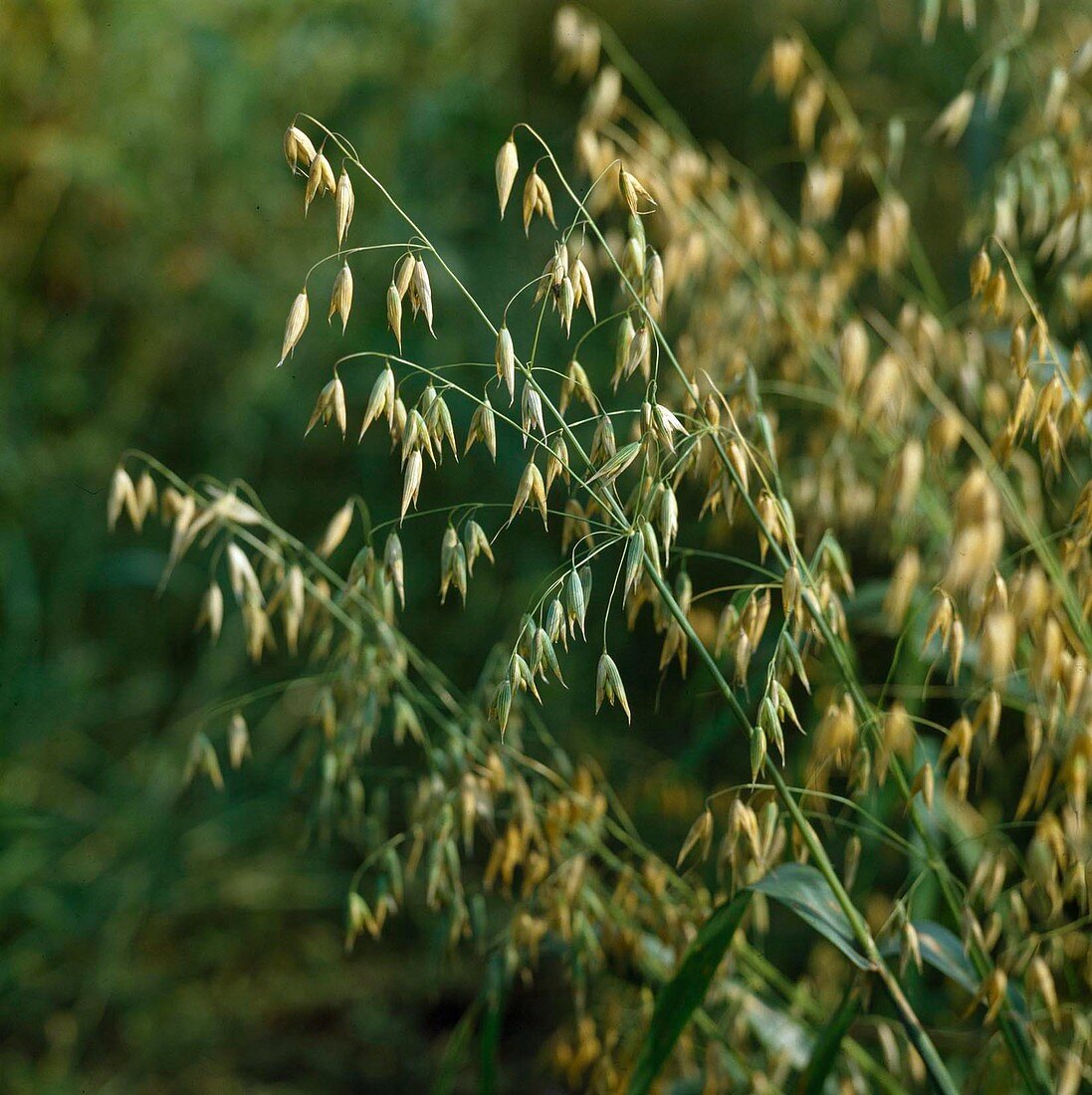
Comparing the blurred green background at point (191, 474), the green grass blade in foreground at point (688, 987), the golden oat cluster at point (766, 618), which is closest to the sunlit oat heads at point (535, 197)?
the golden oat cluster at point (766, 618)

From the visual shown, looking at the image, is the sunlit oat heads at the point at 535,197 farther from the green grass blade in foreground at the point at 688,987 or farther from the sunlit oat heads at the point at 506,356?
the green grass blade in foreground at the point at 688,987

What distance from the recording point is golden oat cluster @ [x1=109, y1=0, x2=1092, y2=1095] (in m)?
0.70

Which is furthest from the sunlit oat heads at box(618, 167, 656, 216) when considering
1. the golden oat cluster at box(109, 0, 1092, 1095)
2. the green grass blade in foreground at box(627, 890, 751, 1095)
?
the green grass blade in foreground at box(627, 890, 751, 1095)

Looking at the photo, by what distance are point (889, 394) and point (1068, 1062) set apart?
557 millimetres

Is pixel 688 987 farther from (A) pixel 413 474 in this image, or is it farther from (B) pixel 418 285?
(B) pixel 418 285

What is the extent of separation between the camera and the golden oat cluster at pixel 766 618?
0.70m

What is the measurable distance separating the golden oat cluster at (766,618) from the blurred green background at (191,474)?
2.31ft

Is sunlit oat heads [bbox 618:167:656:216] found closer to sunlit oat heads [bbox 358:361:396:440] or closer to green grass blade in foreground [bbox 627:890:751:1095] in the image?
sunlit oat heads [bbox 358:361:396:440]

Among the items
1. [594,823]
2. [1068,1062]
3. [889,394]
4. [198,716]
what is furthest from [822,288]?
[198,716]

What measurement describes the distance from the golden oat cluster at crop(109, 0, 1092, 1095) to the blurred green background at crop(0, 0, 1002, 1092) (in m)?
0.70

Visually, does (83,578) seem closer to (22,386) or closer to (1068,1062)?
(22,386)

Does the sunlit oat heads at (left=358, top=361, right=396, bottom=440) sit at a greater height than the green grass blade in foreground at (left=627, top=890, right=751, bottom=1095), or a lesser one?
greater

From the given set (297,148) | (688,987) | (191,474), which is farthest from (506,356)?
(191,474)

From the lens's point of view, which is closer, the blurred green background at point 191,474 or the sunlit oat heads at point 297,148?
the sunlit oat heads at point 297,148
